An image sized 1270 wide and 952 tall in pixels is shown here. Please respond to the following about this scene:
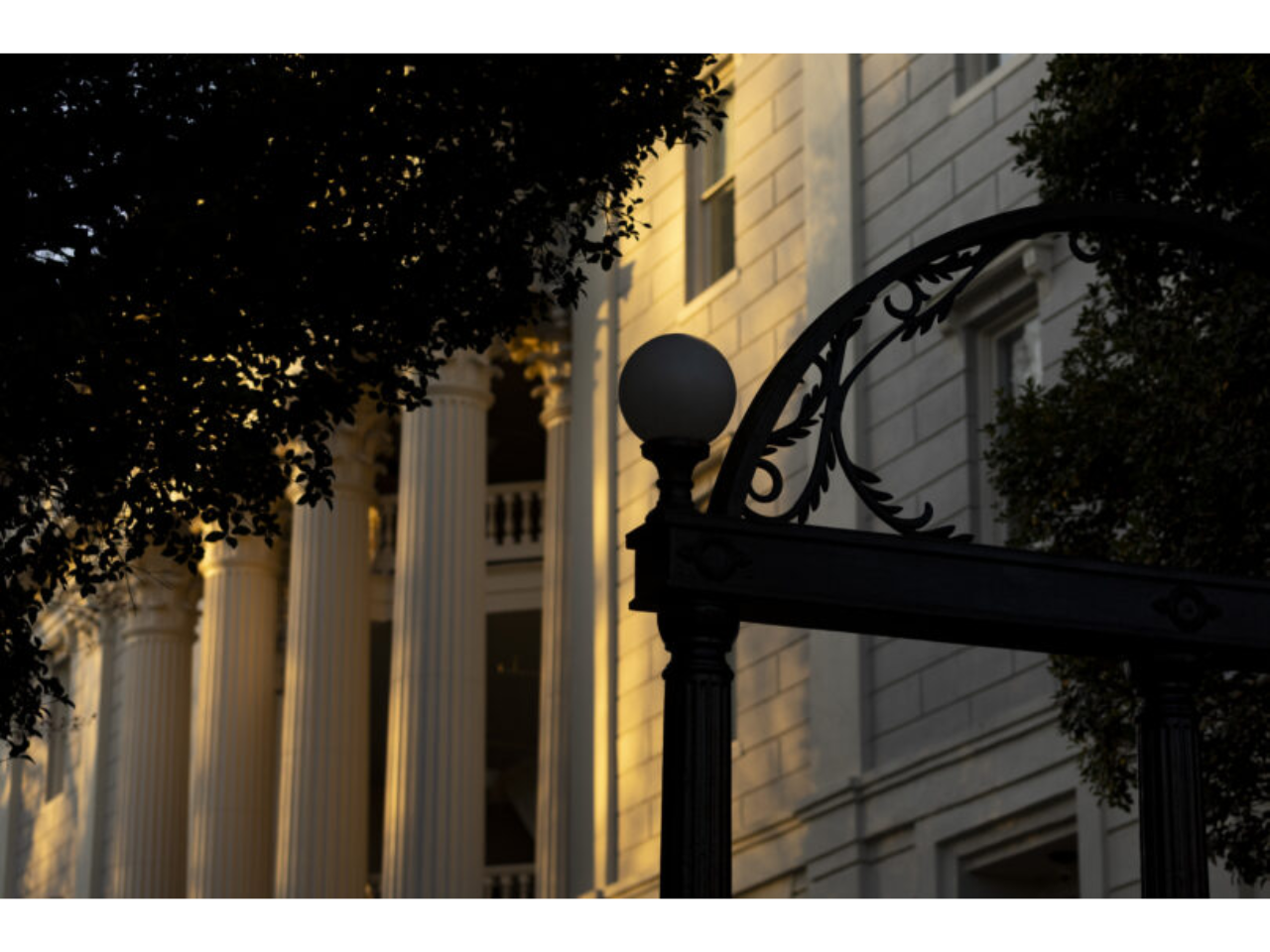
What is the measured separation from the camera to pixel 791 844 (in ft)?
69.9

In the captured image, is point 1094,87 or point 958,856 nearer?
point 1094,87

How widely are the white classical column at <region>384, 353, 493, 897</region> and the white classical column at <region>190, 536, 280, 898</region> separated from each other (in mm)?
2766

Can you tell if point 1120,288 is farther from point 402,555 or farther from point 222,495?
point 402,555

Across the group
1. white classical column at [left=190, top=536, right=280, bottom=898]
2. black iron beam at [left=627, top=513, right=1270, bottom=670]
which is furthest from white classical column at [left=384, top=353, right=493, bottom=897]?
black iron beam at [left=627, top=513, right=1270, bottom=670]

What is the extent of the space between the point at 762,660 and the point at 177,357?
38.9 feet

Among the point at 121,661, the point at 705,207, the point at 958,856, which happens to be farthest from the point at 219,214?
the point at 121,661

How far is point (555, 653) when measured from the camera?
85.4 feet

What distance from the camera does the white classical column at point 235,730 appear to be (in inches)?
1102

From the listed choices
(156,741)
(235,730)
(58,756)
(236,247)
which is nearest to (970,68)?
(236,247)

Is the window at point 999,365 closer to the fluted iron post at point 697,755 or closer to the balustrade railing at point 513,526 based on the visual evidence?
the fluted iron post at point 697,755

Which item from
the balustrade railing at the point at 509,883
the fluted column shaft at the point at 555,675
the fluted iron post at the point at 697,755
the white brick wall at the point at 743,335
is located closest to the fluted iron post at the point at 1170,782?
the fluted iron post at the point at 697,755

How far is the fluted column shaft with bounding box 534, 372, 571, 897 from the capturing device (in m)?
25.3

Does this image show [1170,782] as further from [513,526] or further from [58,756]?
[58,756]

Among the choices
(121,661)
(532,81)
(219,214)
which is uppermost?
(121,661)
